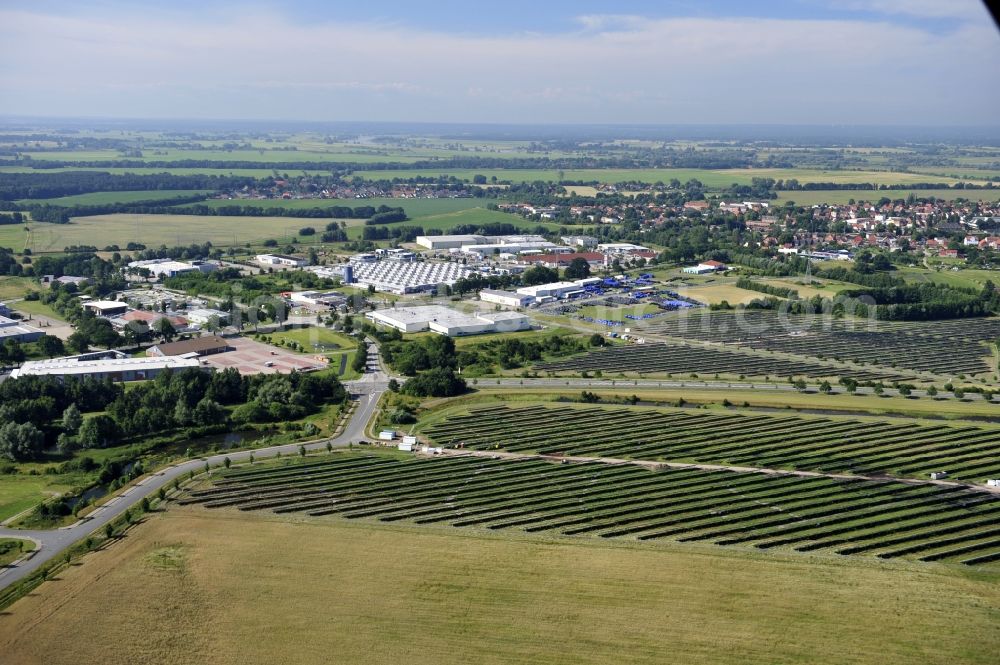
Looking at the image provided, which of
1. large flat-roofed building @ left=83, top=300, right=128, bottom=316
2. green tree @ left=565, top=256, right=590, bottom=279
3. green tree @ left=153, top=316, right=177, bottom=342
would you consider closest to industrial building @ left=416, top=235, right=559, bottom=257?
green tree @ left=565, top=256, right=590, bottom=279

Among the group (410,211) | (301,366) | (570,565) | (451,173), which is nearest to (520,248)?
(410,211)

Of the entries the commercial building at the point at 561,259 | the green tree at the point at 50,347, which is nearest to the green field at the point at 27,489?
the green tree at the point at 50,347

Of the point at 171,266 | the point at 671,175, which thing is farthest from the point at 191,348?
the point at 671,175

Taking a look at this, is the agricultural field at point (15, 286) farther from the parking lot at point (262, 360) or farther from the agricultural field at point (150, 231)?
the parking lot at point (262, 360)

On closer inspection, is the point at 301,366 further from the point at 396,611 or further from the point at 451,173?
the point at 451,173

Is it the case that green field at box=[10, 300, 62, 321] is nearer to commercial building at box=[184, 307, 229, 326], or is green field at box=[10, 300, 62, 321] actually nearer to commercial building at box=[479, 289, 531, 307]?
commercial building at box=[184, 307, 229, 326]
